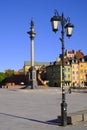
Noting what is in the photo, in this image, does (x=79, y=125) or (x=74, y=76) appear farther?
(x=74, y=76)

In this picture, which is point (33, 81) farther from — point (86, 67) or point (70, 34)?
point (86, 67)

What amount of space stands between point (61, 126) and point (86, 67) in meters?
128

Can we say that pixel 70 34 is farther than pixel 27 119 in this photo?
No

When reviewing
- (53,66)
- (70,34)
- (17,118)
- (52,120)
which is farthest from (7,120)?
(53,66)

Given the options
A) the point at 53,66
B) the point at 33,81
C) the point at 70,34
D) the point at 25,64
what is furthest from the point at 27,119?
the point at 25,64

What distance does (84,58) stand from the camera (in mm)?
141875

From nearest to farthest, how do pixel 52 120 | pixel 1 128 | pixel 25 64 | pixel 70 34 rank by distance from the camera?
pixel 1 128 → pixel 70 34 → pixel 52 120 → pixel 25 64

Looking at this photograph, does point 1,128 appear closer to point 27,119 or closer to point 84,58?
point 27,119

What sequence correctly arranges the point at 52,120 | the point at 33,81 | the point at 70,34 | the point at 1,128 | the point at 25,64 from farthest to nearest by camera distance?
the point at 25,64 → the point at 33,81 → the point at 52,120 → the point at 70,34 → the point at 1,128

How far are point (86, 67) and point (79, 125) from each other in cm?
12786

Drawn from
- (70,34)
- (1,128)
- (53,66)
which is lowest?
(1,128)

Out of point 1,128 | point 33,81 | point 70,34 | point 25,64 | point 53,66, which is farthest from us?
point 25,64

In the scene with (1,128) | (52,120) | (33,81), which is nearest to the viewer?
(1,128)

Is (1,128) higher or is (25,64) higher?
(25,64)
